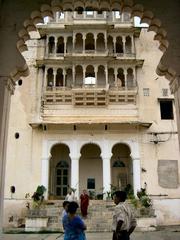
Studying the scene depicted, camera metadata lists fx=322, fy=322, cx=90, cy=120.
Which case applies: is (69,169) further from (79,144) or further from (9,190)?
(9,190)

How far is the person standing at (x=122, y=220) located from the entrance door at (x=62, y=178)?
54.3 ft

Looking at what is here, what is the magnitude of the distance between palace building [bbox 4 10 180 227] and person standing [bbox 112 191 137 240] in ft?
48.7

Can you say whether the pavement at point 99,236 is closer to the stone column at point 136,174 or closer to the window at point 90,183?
the stone column at point 136,174

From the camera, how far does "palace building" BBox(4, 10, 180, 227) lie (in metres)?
19.5

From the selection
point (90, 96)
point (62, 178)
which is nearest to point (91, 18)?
point (90, 96)

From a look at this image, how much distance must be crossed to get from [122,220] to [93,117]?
1602 cm

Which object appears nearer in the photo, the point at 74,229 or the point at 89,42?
the point at 74,229

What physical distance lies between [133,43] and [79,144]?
7.77 m

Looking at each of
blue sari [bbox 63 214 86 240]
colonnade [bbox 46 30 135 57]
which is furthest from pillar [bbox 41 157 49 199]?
blue sari [bbox 63 214 86 240]

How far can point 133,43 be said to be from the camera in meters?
21.7

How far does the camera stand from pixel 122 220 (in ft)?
13.9

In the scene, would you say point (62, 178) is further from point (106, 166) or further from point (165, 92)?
point (165, 92)

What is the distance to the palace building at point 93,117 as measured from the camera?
767 inches

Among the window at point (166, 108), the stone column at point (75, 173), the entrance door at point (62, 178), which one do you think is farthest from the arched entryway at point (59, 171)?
the window at point (166, 108)
